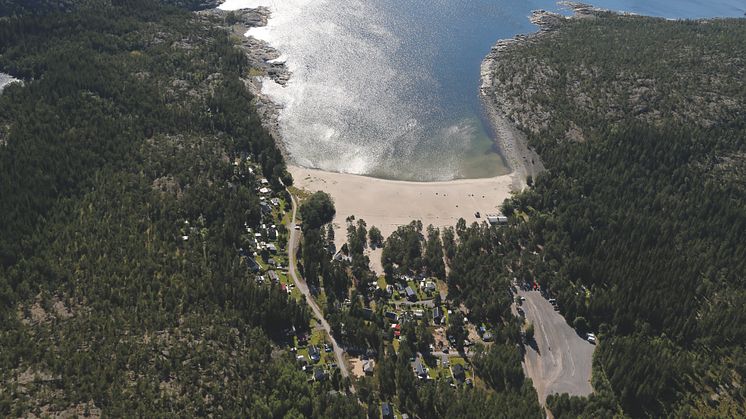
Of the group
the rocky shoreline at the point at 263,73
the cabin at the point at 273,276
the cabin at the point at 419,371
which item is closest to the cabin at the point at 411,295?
the cabin at the point at 419,371

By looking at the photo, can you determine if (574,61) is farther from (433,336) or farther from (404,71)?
(433,336)

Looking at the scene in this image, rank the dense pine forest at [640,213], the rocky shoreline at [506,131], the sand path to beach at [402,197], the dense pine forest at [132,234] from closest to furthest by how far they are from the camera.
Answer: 1. the dense pine forest at [132,234]
2. the dense pine forest at [640,213]
3. the sand path to beach at [402,197]
4. the rocky shoreline at [506,131]

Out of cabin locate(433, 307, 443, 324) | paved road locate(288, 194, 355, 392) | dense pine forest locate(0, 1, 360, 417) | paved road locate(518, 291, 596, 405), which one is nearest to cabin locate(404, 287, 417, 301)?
cabin locate(433, 307, 443, 324)

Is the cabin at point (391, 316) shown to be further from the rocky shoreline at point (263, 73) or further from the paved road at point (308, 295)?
the rocky shoreline at point (263, 73)

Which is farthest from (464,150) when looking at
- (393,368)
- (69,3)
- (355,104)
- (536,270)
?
(69,3)

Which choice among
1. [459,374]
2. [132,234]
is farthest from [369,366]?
[132,234]

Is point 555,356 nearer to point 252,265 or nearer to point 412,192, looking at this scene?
point 412,192

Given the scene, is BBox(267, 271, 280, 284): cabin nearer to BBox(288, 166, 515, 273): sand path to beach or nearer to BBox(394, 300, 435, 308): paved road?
BBox(288, 166, 515, 273): sand path to beach
